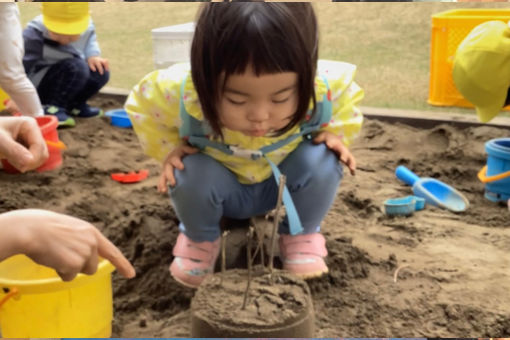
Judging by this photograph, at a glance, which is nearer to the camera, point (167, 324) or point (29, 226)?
point (29, 226)

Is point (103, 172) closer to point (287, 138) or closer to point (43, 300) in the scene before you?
point (287, 138)

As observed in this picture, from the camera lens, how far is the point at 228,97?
3.76 feet

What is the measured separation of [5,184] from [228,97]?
45.5 inches

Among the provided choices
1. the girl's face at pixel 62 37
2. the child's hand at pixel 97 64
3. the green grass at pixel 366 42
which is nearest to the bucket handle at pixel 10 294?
the green grass at pixel 366 42

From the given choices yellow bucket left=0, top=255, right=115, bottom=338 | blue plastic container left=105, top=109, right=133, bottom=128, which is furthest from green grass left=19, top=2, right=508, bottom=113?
yellow bucket left=0, top=255, right=115, bottom=338

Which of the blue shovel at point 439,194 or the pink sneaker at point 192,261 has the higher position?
the pink sneaker at point 192,261

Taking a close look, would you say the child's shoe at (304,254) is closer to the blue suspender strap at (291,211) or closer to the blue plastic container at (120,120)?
the blue suspender strap at (291,211)

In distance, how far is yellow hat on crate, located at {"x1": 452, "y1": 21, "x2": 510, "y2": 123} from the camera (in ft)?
5.94

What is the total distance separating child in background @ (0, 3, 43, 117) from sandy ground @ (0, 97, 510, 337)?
21 cm

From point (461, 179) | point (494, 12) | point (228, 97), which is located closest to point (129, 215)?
point (228, 97)

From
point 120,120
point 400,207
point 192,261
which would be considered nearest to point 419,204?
point 400,207

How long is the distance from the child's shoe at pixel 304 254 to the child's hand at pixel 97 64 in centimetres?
158

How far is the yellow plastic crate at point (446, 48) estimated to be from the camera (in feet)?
8.32

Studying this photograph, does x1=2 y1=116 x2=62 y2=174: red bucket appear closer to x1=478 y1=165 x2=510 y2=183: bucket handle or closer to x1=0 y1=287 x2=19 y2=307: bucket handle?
x1=0 y1=287 x2=19 y2=307: bucket handle
